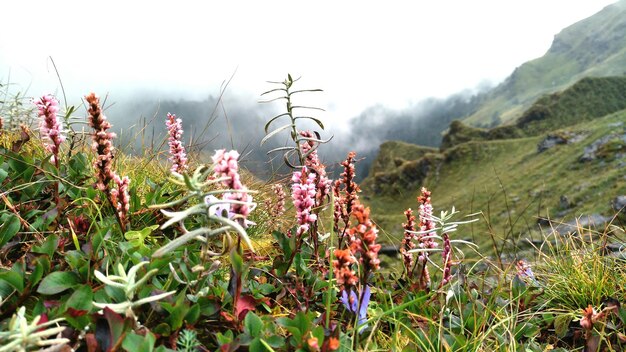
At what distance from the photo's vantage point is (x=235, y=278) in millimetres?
2262

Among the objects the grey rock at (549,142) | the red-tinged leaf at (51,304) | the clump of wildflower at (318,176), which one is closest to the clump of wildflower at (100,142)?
the red-tinged leaf at (51,304)

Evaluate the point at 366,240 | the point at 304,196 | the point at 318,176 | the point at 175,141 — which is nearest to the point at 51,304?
the point at 304,196

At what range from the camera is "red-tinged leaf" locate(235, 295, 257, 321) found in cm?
234

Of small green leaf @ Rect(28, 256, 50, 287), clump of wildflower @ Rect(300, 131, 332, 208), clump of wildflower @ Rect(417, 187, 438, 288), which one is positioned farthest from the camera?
clump of wildflower @ Rect(300, 131, 332, 208)

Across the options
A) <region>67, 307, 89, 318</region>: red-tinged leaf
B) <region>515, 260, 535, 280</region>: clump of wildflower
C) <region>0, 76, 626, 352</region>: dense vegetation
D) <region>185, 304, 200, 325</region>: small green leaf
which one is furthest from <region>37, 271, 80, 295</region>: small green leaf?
<region>515, 260, 535, 280</region>: clump of wildflower

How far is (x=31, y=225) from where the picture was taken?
3.19 m

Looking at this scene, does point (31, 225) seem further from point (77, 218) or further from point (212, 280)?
point (212, 280)

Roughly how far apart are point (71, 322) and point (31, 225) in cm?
162

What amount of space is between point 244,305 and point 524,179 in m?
107

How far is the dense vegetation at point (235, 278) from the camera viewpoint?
184 cm

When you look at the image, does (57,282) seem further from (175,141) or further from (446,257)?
(446,257)

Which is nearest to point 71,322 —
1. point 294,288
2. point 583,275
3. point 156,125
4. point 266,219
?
point 294,288

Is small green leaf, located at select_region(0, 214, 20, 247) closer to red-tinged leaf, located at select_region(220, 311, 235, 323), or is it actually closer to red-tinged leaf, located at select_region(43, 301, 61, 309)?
red-tinged leaf, located at select_region(43, 301, 61, 309)

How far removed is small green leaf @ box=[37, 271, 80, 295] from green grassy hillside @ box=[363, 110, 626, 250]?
42.8m
